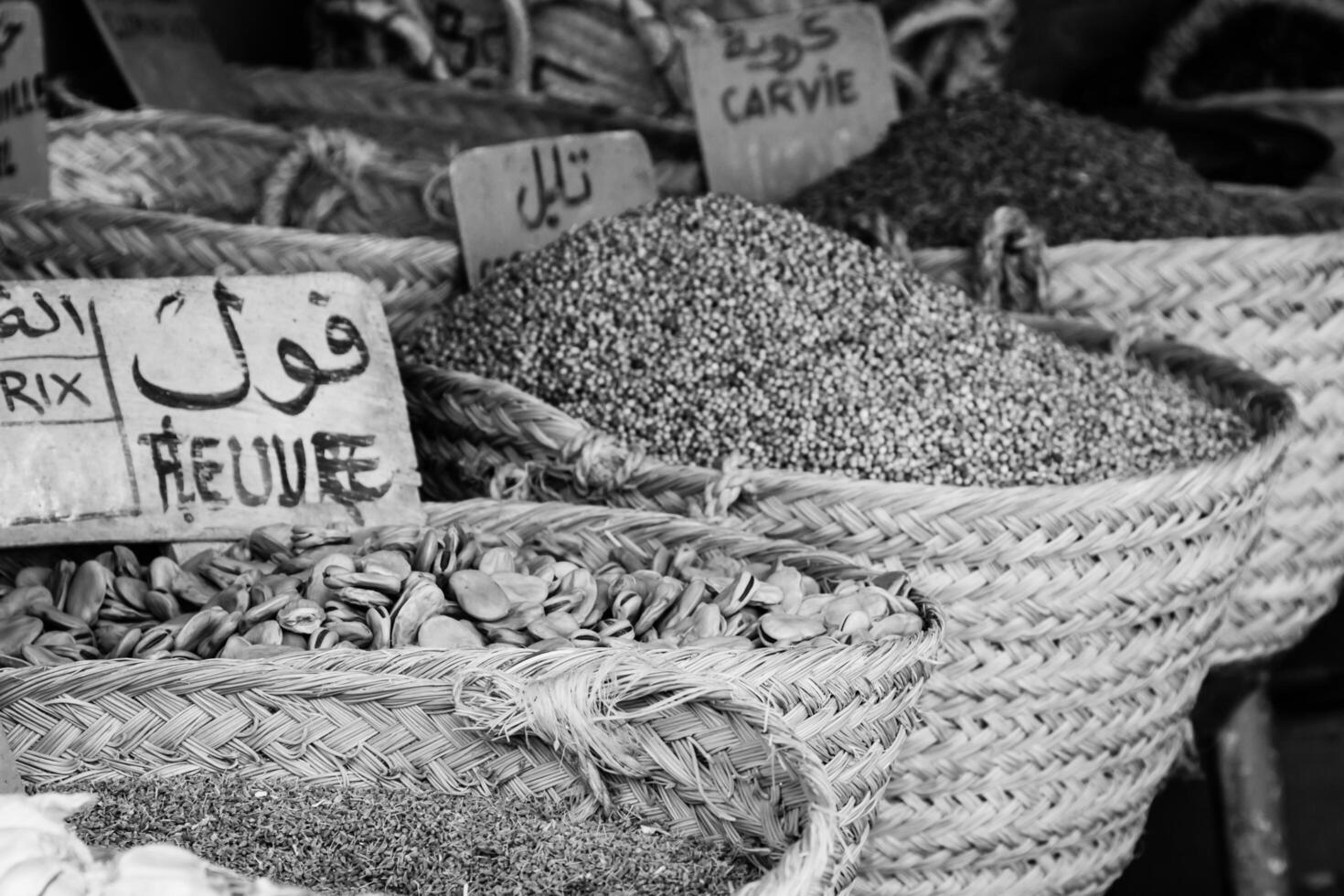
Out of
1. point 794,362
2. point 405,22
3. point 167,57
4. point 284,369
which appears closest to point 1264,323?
point 794,362

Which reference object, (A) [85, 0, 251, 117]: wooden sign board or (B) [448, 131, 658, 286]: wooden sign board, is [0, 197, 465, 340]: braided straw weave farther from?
(A) [85, 0, 251, 117]: wooden sign board

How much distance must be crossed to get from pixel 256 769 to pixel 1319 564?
3.96 feet

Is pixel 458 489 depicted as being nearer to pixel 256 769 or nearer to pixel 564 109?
pixel 256 769

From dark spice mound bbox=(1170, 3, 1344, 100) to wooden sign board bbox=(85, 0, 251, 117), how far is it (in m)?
1.58

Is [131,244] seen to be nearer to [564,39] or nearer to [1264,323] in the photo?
[564,39]

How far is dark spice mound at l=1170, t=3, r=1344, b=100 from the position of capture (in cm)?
250

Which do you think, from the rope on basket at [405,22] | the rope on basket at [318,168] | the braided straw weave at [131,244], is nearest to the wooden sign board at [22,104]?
the braided straw weave at [131,244]

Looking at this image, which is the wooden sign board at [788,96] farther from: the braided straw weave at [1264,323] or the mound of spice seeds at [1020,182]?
the braided straw weave at [1264,323]

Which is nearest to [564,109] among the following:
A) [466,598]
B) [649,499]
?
[649,499]

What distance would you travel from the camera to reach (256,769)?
795mm

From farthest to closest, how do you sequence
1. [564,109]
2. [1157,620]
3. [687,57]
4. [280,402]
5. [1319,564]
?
[564,109] → [687,57] → [1319,564] → [1157,620] → [280,402]

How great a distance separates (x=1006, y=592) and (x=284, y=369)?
55 cm

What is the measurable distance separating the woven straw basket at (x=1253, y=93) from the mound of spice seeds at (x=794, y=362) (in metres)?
1.16

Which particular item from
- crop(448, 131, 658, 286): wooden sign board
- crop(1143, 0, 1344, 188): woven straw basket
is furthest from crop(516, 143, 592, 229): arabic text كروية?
crop(1143, 0, 1344, 188): woven straw basket
